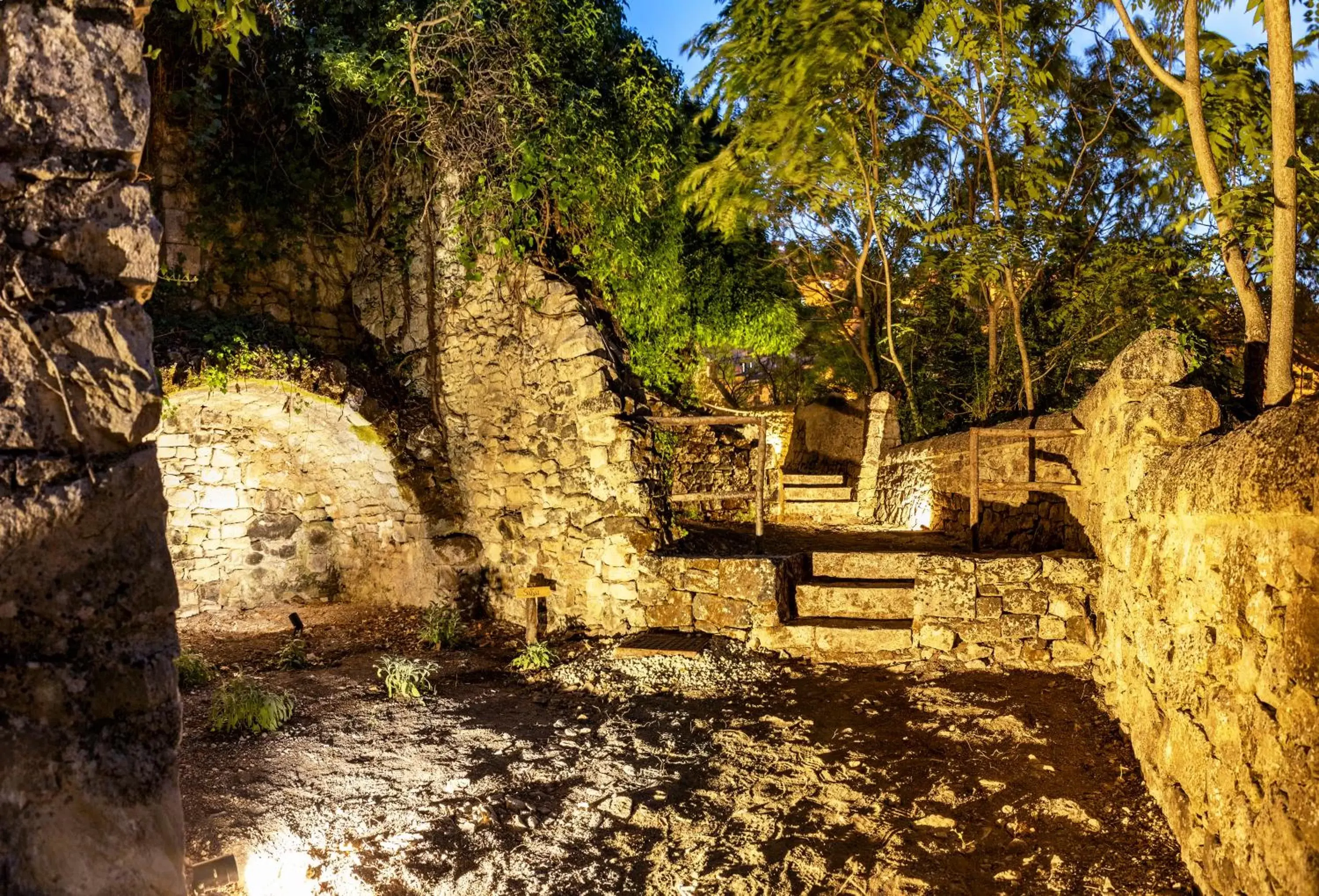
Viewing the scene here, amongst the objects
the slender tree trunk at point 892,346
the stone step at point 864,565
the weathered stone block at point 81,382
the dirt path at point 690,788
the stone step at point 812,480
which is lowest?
the dirt path at point 690,788

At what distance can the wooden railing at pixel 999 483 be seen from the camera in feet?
19.1

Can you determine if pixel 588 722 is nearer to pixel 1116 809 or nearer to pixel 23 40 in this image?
pixel 1116 809

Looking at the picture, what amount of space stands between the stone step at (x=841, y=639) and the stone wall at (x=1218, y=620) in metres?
1.35

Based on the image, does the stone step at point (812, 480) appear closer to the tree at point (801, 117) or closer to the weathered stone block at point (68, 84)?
the tree at point (801, 117)

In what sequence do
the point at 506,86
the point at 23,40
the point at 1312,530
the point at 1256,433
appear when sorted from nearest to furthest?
the point at 23,40
the point at 1312,530
the point at 1256,433
the point at 506,86

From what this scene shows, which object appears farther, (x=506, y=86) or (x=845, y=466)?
(x=845, y=466)

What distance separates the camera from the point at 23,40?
60.9 inches

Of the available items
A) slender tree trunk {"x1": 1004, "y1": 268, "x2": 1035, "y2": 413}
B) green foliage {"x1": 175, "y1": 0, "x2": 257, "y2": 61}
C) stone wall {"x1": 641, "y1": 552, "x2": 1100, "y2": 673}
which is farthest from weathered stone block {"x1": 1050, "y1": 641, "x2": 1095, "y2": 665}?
green foliage {"x1": 175, "y1": 0, "x2": 257, "y2": 61}

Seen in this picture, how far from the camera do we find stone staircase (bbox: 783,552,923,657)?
17.7 ft

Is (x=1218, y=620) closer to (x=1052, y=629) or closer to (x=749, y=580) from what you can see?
(x=1052, y=629)

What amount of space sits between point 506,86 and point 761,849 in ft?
19.0

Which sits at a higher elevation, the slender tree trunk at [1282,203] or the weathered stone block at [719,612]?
the slender tree trunk at [1282,203]

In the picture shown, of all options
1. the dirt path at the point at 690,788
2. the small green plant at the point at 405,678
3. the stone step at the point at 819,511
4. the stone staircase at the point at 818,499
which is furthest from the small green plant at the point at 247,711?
the stone staircase at the point at 818,499

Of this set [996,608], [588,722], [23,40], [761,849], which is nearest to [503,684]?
[588,722]
